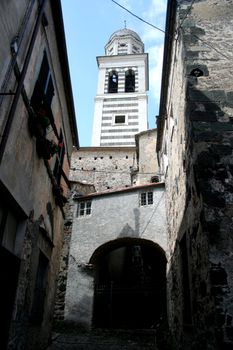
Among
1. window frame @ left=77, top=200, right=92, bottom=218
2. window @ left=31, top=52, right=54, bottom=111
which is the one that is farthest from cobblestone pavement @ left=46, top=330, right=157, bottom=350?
window @ left=31, top=52, right=54, bottom=111

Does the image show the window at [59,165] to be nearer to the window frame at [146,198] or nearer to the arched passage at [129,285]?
the arched passage at [129,285]

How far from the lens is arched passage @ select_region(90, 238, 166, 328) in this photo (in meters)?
12.3

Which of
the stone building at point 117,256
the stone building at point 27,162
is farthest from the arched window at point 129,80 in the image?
the stone building at point 27,162

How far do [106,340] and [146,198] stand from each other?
5827 mm

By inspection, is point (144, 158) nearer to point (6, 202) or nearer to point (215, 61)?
point (215, 61)

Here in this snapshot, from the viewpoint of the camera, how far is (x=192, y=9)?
6.79 meters

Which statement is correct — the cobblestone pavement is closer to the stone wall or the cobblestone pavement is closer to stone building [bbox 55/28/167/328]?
stone building [bbox 55/28/167/328]

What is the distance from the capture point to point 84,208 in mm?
14000

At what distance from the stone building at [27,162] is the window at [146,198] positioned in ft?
20.9

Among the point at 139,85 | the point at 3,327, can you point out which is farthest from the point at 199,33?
the point at 139,85

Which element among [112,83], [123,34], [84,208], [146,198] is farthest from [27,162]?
[123,34]

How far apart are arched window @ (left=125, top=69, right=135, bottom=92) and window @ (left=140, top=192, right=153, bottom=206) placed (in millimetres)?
18450

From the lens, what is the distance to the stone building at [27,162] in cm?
418

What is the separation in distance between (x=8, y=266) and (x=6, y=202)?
1.19 m
